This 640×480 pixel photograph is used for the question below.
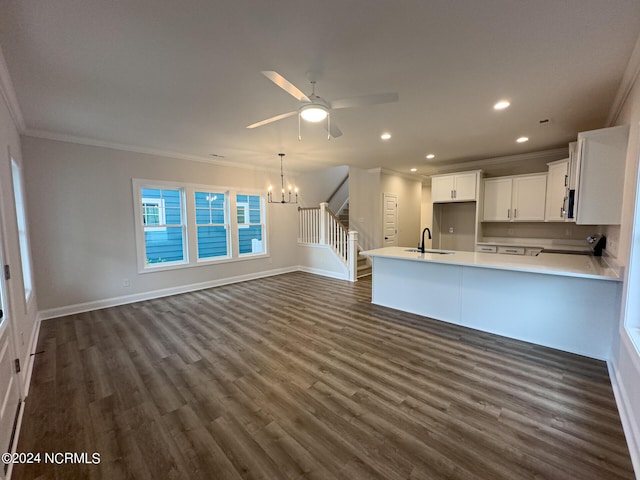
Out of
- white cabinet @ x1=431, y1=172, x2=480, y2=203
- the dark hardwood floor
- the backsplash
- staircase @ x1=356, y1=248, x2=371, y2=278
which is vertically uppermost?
white cabinet @ x1=431, y1=172, x2=480, y2=203

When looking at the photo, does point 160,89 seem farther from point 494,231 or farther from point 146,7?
point 494,231

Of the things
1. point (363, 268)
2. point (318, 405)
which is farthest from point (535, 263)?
point (363, 268)

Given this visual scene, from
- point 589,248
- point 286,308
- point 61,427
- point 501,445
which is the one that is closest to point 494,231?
point 589,248

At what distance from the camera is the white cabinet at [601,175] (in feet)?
8.63

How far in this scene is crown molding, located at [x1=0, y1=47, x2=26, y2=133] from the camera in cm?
225

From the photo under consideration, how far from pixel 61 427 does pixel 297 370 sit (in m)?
1.80

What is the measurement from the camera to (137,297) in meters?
4.88

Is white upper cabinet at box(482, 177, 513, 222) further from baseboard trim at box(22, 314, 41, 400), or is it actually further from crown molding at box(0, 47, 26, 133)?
baseboard trim at box(22, 314, 41, 400)

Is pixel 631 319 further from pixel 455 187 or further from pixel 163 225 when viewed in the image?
pixel 163 225

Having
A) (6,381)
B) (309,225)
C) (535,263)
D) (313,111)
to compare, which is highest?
(313,111)

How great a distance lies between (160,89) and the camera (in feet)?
8.84

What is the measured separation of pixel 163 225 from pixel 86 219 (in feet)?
3.81

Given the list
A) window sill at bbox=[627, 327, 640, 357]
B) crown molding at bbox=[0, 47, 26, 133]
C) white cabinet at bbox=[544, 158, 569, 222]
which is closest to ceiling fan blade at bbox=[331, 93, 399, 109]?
window sill at bbox=[627, 327, 640, 357]

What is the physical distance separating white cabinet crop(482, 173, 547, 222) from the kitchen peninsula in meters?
2.26
